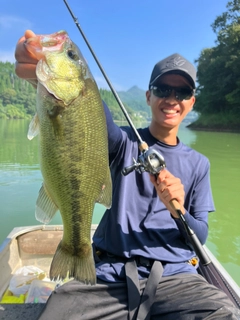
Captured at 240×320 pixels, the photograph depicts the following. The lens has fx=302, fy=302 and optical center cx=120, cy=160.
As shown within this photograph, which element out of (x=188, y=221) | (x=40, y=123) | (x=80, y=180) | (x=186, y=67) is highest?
(x=186, y=67)

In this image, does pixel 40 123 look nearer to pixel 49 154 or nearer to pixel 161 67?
pixel 49 154

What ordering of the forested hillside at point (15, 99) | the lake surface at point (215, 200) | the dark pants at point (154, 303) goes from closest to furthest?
the dark pants at point (154, 303) < the lake surface at point (215, 200) < the forested hillside at point (15, 99)

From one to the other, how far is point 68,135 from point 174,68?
1.49 meters

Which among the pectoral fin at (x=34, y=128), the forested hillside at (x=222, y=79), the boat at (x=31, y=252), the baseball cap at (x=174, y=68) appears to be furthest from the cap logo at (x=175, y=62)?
the forested hillside at (x=222, y=79)

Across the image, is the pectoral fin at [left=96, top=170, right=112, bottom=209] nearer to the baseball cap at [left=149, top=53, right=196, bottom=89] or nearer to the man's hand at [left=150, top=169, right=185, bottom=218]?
the man's hand at [left=150, top=169, right=185, bottom=218]

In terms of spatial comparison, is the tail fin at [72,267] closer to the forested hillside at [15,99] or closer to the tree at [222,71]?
the tree at [222,71]

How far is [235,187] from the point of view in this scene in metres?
9.68

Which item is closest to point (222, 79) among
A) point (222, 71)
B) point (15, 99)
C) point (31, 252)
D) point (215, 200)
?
point (222, 71)

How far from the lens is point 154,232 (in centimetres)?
258

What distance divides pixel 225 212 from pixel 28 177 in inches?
258

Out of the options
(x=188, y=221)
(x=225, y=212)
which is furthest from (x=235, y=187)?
(x=188, y=221)

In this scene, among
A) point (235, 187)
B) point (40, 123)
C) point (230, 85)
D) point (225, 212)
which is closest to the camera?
point (40, 123)

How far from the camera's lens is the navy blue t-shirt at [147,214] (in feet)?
8.18

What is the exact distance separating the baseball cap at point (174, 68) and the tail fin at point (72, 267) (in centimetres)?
174
